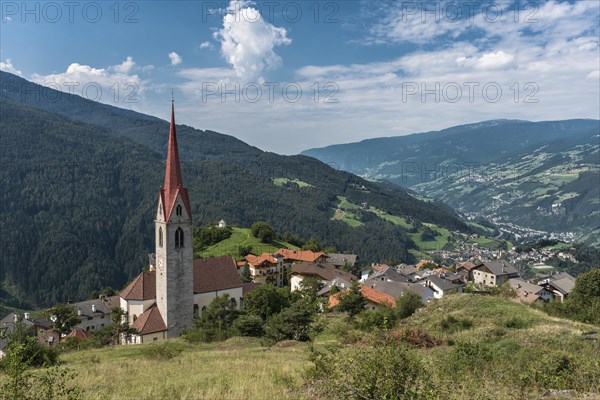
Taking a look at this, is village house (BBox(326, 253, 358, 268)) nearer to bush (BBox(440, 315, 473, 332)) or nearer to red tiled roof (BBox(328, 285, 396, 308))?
red tiled roof (BBox(328, 285, 396, 308))

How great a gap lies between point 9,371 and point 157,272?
38.5 m

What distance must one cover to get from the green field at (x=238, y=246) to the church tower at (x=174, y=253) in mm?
42294

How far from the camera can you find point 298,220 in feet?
594

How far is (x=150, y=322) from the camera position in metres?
41.2

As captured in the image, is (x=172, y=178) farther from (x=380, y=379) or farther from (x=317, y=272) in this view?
(x=317, y=272)

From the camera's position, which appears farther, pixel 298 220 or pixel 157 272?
pixel 298 220

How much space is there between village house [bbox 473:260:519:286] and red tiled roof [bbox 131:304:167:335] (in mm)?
78161

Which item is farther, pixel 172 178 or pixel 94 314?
pixel 94 314

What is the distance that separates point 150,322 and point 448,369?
3663cm

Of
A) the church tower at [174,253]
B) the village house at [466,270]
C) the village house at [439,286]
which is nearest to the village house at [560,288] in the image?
the village house at [466,270]

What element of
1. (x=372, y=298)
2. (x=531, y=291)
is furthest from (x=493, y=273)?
(x=372, y=298)

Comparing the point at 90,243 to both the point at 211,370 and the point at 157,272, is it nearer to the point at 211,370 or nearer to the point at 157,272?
the point at 157,272

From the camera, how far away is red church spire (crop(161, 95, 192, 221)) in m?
39.8

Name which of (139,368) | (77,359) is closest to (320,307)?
(77,359)
